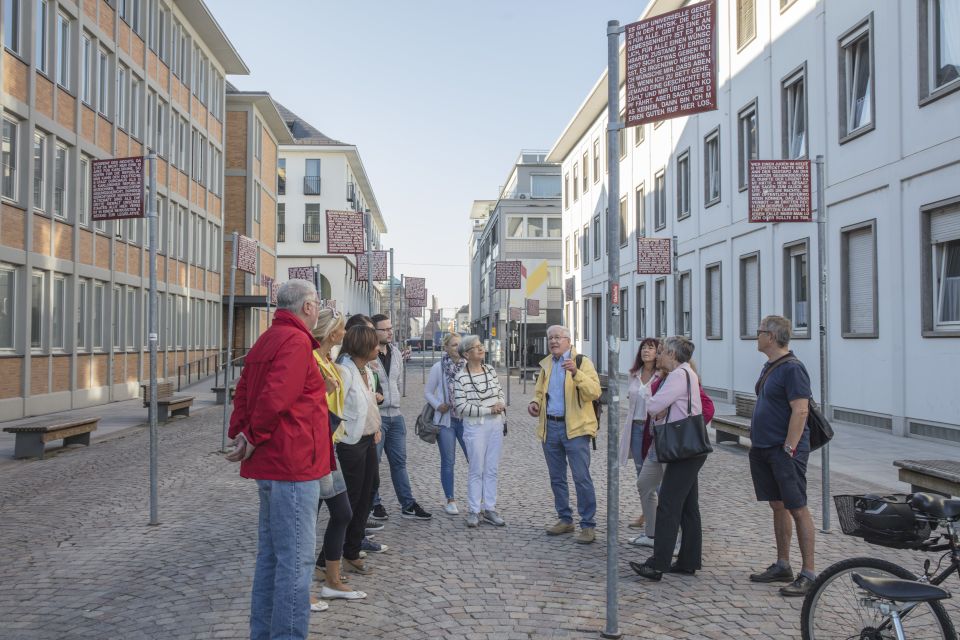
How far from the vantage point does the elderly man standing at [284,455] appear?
14.3 ft

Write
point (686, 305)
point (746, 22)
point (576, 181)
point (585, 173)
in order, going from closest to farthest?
point (746, 22), point (686, 305), point (585, 173), point (576, 181)

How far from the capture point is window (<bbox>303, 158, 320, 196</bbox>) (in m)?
67.8

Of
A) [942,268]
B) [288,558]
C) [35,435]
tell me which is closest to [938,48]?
[942,268]

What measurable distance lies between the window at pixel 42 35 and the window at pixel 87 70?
191cm

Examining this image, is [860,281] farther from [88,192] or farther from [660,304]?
[88,192]

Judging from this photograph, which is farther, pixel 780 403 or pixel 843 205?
pixel 843 205

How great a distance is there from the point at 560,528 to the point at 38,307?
17485 millimetres

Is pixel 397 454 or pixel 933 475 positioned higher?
pixel 397 454

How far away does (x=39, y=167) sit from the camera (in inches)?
838

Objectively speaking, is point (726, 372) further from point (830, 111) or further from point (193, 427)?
point (193, 427)

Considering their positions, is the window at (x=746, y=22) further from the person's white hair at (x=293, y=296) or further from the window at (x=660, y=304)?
the person's white hair at (x=293, y=296)

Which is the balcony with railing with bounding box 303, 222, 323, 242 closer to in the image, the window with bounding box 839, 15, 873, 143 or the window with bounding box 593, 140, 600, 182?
the window with bounding box 593, 140, 600, 182

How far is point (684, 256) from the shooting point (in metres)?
28.4

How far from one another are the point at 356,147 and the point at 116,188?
61083mm
